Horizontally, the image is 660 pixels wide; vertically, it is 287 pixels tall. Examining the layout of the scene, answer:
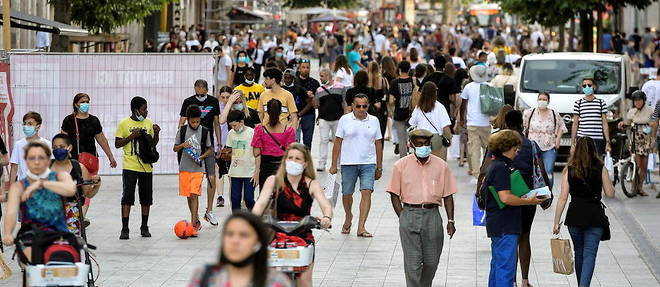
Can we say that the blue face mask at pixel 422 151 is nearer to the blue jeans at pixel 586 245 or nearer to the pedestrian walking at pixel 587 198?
the pedestrian walking at pixel 587 198

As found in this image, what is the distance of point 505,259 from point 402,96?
33.1 feet

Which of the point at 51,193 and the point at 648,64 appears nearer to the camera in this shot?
the point at 51,193

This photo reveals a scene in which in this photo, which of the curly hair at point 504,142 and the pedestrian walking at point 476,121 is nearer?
the curly hair at point 504,142

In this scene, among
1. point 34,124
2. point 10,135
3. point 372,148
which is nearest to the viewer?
point 34,124

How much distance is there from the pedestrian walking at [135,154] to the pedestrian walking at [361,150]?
1903mm

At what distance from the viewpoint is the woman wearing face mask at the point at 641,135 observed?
1897cm

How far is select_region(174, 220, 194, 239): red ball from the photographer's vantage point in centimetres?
1491

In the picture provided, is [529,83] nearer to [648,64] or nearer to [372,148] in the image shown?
[372,148]

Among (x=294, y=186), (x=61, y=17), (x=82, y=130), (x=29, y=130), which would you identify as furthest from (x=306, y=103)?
(x=294, y=186)

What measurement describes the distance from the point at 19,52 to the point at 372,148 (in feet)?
19.7

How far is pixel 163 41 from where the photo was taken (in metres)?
40.5

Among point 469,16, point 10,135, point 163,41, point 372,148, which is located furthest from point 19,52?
point 469,16

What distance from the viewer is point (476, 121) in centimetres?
1998

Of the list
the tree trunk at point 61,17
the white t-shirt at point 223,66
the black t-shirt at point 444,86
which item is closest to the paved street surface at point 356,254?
the black t-shirt at point 444,86
